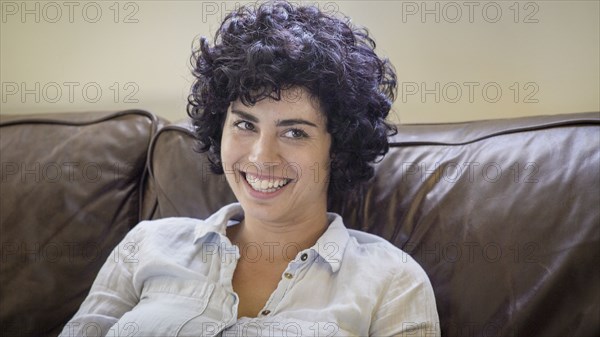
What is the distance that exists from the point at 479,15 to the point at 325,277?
0.80 m

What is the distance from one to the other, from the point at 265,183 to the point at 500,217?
435 millimetres

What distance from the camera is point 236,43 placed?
1314mm

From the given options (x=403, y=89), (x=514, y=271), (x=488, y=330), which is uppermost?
(x=403, y=89)

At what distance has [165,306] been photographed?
Answer: 126 cm

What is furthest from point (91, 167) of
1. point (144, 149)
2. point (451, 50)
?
point (451, 50)

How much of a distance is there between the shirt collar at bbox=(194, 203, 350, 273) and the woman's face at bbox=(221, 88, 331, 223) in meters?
0.07

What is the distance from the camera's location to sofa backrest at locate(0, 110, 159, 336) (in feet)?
4.93

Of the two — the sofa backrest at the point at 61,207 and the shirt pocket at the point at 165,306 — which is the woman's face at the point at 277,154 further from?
the sofa backrest at the point at 61,207

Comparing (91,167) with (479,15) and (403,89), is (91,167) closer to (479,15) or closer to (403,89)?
(403,89)
